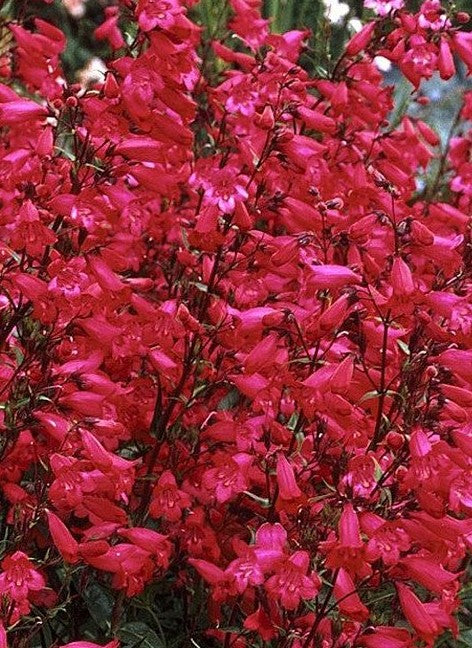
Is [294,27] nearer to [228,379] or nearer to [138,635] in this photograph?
[228,379]

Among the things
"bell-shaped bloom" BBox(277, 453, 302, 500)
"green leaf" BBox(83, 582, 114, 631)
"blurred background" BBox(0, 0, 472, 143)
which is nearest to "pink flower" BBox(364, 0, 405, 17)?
"bell-shaped bloom" BBox(277, 453, 302, 500)

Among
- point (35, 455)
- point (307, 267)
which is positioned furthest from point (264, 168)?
point (35, 455)

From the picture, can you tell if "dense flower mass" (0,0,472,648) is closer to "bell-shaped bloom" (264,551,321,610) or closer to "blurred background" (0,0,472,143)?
"bell-shaped bloom" (264,551,321,610)

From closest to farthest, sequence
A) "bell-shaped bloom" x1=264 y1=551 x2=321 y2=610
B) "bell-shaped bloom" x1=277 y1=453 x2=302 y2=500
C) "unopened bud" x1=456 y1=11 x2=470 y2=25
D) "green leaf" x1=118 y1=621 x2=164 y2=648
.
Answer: "bell-shaped bloom" x1=264 y1=551 x2=321 y2=610 → "bell-shaped bloom" x1=277 y1=453 x2=302 y2=500 → "green leaf" x1=118 y1=621 x2=164 y2=648 → "unopened bud" x1=456 y1=11 x2=470 y2=25

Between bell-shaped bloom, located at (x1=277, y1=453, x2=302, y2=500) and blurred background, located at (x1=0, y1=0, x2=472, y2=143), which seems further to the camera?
blurred background, located at (x1=0, y1=0, x2=472, y2=143)

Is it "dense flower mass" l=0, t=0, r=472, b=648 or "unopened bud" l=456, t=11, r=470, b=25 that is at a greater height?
"unopened bud" l=456, t=11, r=470, b=25

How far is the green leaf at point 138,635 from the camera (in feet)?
10.5

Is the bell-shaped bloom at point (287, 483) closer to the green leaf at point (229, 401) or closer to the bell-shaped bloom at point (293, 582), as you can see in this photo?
the bell-shaped bloom at point (293, 582)

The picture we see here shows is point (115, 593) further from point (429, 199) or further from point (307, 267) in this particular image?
point (429, 199)

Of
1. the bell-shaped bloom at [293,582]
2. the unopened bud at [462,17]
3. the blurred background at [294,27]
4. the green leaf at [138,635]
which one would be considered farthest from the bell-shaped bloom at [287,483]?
the blurred background at [294,27]

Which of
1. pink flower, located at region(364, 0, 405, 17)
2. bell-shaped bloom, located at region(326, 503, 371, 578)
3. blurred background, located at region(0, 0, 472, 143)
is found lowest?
blurred background, located at region(0, 0, 472, 143)

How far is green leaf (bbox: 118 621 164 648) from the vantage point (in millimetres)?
3199

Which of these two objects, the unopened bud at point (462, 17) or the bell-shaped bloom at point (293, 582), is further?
the unopened bud at point (462, 17)

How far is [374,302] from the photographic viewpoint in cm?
262
